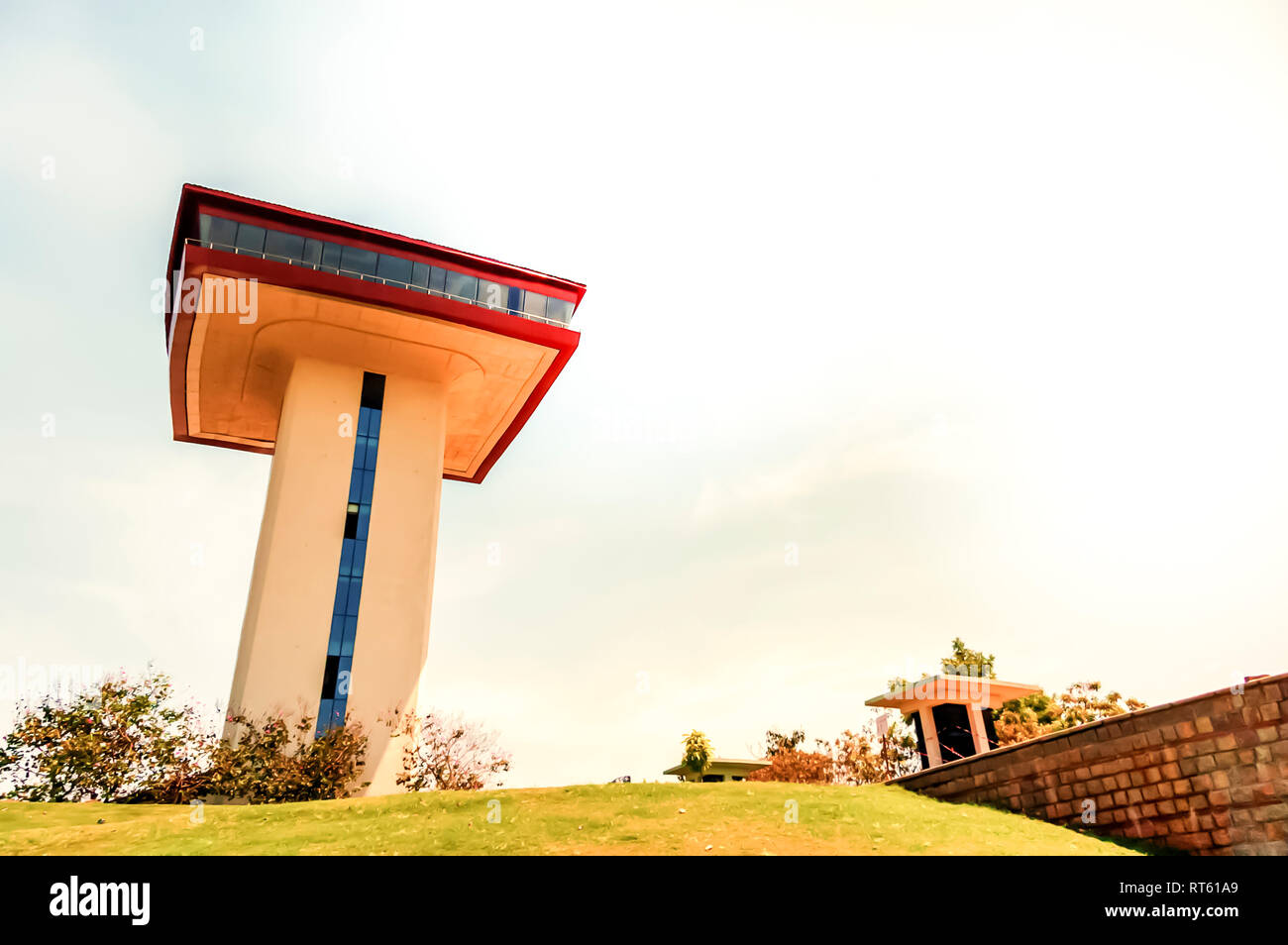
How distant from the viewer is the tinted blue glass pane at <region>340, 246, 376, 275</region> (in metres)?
24.5

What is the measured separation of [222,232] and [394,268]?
16.4ft

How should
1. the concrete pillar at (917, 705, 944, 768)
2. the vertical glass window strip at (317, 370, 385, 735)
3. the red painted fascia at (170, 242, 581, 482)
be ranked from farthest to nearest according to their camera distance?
the concrete pillar at (917, 705, 944, 768) < the red painted fascia at (170, 242, 581, 482) < the vertical glass window strip at (317, 370, 385, 735)

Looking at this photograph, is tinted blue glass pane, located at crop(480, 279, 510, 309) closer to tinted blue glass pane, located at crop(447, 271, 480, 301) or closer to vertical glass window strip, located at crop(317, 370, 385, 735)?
tinted blue glass pane, located at crop(447, 271, 480, 301)

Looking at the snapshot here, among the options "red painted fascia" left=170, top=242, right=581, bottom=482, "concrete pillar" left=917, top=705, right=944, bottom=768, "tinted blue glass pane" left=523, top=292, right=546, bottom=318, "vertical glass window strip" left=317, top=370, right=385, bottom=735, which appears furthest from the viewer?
"concrete pillar" left=917, top=705, right=944, bottom=768

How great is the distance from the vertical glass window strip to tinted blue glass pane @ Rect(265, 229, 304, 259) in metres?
4.80

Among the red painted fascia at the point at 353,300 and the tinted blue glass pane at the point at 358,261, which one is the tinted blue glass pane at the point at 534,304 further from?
the tinted blue glass pane at the point at 358,261

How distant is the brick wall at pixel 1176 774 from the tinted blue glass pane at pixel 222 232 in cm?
2446

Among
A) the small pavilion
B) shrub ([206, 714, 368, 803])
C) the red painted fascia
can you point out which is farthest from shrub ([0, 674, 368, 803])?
the small pavilion

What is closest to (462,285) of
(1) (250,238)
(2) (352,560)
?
(1) (250,238)

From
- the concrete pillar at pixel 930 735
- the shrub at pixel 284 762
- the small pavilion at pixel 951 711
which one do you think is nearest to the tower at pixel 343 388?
the shrub at pixel 284 762

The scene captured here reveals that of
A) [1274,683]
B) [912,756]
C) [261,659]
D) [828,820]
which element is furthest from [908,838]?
[912,756]

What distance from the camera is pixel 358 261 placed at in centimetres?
2469
